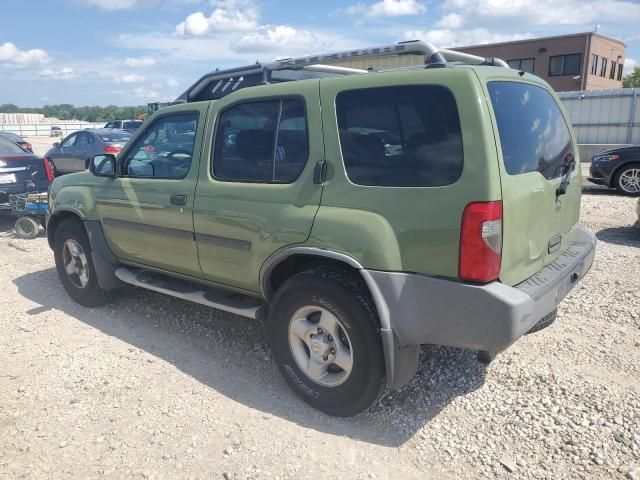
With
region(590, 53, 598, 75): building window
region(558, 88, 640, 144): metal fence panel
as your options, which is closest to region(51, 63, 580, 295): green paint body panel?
region(558, 88, 640, 144): metal fence panel

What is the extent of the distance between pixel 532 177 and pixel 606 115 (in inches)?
760

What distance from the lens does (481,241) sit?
256cm

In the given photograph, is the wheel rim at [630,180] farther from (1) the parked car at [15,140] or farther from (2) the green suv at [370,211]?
(1) the parked car at [15,140]

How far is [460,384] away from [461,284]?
1.18 metres

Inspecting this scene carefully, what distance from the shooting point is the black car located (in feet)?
34.4

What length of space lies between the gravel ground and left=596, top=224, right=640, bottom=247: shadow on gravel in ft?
8.14

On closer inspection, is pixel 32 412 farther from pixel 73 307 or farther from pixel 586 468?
pixel 586 468

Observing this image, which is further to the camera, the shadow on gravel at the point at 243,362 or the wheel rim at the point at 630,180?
the wheel rim at the point at 630,180

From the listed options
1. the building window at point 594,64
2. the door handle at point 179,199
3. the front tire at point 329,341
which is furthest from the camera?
the building window at point 594,64

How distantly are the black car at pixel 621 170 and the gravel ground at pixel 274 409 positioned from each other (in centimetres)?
685

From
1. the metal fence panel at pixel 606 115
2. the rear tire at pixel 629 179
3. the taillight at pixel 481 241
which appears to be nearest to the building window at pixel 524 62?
the metal fence panel at pixel 606 115

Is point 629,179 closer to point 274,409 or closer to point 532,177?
point 532,177

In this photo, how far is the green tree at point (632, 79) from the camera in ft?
156

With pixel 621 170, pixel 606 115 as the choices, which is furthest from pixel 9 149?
pixel 606 115
